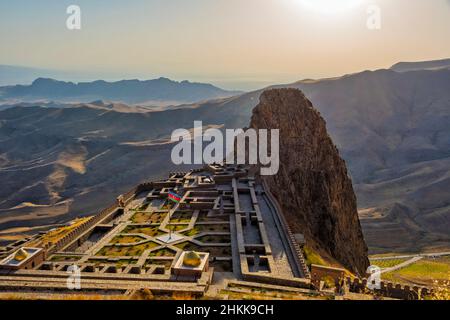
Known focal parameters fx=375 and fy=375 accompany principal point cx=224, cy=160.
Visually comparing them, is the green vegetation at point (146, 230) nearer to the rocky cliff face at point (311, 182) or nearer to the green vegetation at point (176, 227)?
the green vegetation at point (176, 227)

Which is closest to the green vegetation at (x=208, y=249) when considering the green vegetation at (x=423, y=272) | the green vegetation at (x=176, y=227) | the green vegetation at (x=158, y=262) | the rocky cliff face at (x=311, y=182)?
the green vegetation at (x=158, y=262)

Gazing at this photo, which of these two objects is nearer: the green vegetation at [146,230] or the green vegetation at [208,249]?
the green vegetation at [208,249]

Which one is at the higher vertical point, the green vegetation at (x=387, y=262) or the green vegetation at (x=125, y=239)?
the green vegetation at (x=125, y=239)

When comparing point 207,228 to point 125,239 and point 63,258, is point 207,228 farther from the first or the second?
point 63,258

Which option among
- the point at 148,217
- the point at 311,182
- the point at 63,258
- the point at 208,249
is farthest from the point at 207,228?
the point at 311,182

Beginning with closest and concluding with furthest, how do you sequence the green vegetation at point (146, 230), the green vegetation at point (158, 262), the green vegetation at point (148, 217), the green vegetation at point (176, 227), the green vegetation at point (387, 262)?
the green vegetation at point (158, 262), the green vegetation at point (146, 230), the green vegetation at point (176, 227), the green vegetation at point (148, 217), the green vegetation at point (387, 262)

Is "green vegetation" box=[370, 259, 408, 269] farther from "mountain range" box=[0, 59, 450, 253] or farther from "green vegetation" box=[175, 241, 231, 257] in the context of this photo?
"green vegetation" box=[175, 241, 231, 257]
